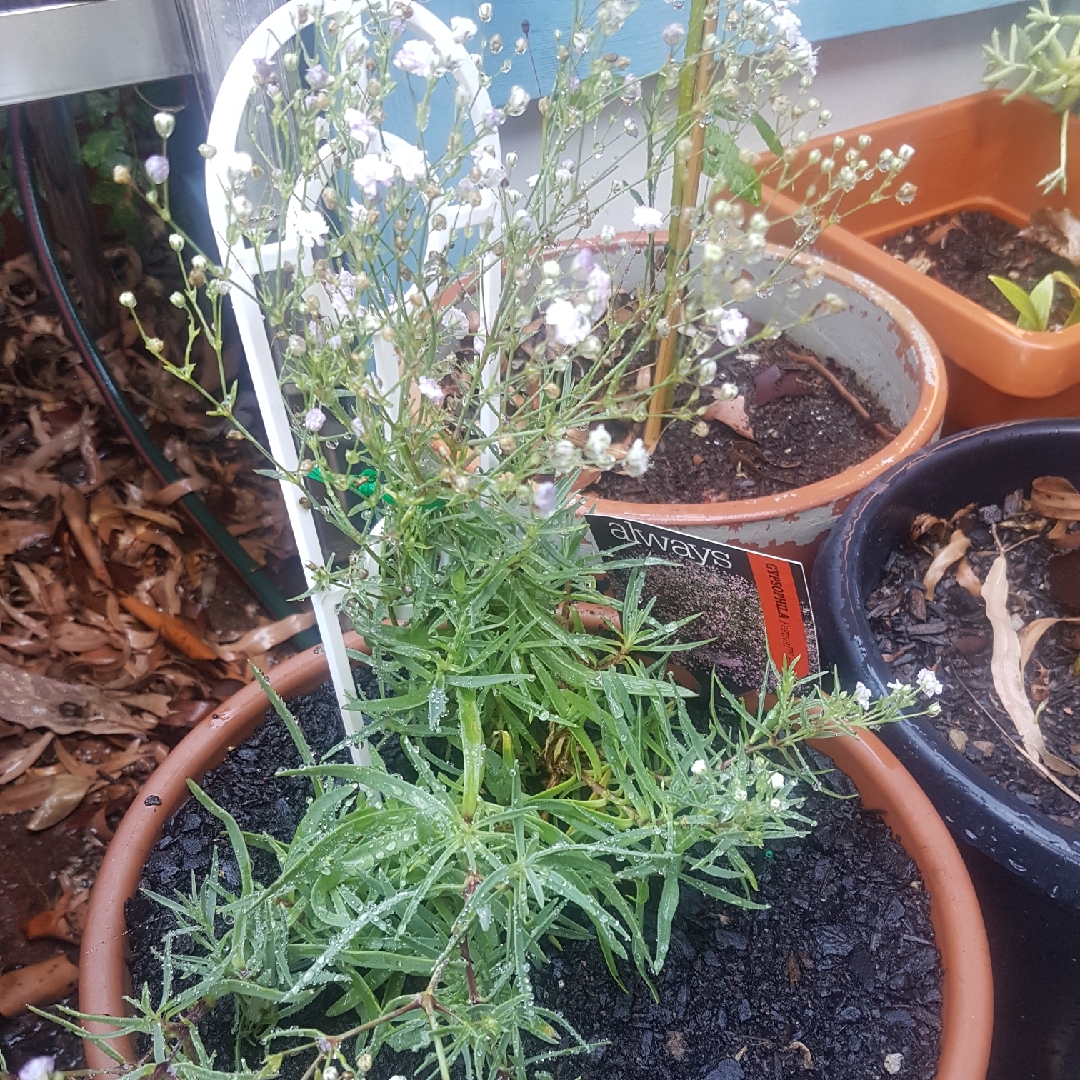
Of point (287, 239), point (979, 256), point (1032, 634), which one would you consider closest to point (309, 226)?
point (287, 239)

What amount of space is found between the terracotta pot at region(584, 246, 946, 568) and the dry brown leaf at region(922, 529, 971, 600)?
0.13 metres

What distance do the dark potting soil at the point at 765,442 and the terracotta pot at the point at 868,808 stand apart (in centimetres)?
39

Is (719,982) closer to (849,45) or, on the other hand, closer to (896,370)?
(896,370)

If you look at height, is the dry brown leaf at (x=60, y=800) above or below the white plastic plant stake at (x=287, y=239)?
below

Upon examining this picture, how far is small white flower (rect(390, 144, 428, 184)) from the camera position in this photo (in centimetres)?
52

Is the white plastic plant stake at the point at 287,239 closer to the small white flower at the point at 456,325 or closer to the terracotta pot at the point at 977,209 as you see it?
the small white flower at the point at 456,325

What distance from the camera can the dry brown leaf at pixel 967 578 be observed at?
Result: 105 cm

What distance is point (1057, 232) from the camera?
5.11ft

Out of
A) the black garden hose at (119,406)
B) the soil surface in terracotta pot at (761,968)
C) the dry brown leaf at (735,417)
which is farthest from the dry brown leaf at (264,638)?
the dry brown leaf at (735,417)

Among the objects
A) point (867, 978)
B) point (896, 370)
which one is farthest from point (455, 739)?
point (896, 370)

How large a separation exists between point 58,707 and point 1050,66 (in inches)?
69.5

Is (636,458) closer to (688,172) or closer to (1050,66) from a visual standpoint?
(688,172)

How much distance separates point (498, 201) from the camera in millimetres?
668

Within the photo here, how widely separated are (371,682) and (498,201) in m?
0.45
